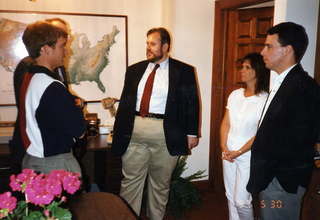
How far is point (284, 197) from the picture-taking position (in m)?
1.77

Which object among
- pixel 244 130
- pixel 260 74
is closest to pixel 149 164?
pixel 244 130

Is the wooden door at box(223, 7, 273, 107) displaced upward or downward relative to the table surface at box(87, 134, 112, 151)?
upward

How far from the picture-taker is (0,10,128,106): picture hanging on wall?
3031 millimetres

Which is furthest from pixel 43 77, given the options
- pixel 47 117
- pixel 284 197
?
pixel 284 197

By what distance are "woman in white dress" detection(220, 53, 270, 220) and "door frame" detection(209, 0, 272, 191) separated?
982 millimetres

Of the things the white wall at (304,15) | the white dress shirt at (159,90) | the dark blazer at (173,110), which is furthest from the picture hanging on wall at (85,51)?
the white wall at (304,15)

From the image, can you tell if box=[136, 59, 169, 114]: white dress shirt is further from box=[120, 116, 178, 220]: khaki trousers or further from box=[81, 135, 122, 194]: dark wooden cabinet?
box=[81, 135, 122, 194]: dark wooden cabinet

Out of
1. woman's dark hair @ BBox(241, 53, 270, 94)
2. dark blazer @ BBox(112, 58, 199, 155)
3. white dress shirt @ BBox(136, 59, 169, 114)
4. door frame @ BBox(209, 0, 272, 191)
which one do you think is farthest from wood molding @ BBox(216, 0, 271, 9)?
white dress shirt @ BBox(136, 59, 169, 114)

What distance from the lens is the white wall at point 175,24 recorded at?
320cm

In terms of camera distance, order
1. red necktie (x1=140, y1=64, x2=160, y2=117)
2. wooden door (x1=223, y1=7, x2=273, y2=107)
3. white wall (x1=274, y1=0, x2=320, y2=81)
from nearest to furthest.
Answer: white wall (x1=274, y1=0, x2=320, y2=81)
red necktie (x1=140, y1=64, x2=160, y2=117)
wooden door (x1=223, y1=7, x2=273, y2=107)

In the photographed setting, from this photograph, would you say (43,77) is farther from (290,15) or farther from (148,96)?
(290,15)

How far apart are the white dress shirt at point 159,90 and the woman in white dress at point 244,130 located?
513mm

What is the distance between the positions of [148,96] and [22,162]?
1034 millimetres

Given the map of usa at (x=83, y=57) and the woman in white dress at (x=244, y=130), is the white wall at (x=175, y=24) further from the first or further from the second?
the woman in white dress at (x=244, y=130)
